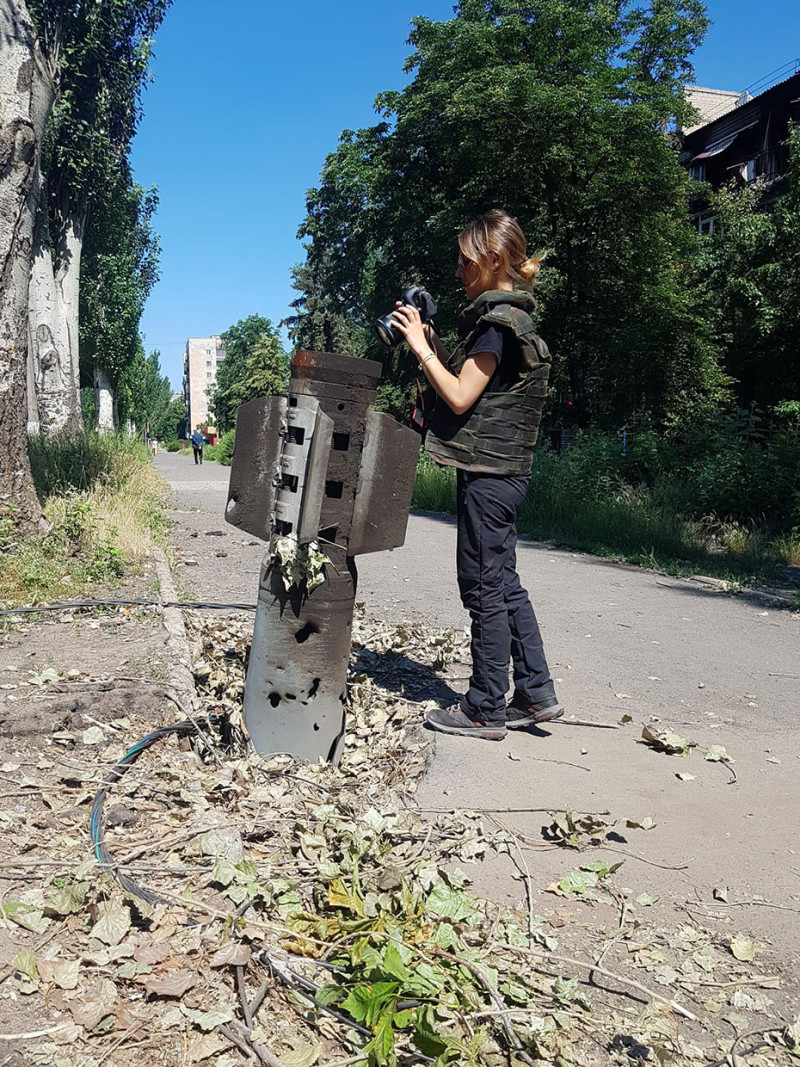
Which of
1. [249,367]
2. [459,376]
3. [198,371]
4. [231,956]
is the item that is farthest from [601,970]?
[198,371]

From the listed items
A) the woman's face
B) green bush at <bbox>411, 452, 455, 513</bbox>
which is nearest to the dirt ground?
the woman's face

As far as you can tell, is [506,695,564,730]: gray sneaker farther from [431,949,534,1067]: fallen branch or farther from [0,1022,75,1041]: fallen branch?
[0,1022,75,1041]: fallen branch

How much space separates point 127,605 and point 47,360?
14.1 meters

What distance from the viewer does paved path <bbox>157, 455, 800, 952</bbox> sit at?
2893 mm

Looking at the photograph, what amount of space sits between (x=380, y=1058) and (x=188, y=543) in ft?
29.0

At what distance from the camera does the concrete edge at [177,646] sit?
4129 millimetres

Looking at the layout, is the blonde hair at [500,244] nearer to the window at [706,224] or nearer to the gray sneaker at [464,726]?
the gray sneaker at [464,726]

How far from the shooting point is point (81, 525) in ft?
23.1

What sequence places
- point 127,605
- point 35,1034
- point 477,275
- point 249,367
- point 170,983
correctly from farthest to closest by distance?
point 249,367
point 127,605
point 477,275
point 170,983
point 35,1034

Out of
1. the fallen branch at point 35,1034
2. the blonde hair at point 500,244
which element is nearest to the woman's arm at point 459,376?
the blonde hair at point 500,244

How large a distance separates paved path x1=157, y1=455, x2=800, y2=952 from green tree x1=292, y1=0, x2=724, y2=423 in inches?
745

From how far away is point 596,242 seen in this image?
26547 millimetres

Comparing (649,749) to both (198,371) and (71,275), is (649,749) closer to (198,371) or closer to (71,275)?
(71,275)

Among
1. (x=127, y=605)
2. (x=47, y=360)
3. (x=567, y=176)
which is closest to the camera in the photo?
(x=127, y=605)
